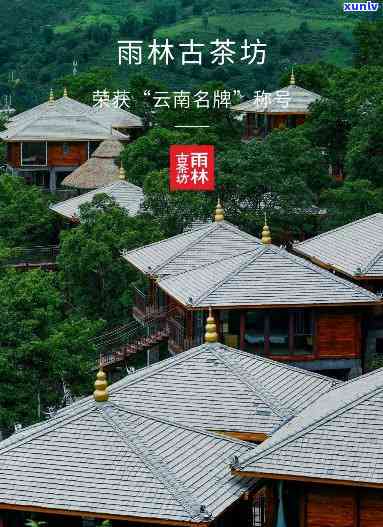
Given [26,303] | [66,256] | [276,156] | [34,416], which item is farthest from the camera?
[276,156]

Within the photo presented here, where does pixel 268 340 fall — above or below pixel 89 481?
below

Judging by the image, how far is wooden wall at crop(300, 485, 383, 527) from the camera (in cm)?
1959

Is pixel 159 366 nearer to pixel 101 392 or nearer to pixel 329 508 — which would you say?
pixel 101 392

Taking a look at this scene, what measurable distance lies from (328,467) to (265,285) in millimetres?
13459

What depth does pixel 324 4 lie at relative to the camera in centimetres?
11325

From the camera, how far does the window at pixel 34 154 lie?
62812mm

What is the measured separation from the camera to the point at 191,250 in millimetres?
36625

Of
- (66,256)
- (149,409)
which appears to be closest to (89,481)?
(149,409)

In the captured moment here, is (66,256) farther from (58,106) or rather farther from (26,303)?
(58,106)

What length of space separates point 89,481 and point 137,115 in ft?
171

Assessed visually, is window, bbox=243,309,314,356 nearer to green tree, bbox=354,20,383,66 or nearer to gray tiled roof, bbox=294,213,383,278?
gray tiled roof, bbox=294,213,383,278

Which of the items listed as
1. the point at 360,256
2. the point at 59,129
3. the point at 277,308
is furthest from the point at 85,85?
the point at 277,308

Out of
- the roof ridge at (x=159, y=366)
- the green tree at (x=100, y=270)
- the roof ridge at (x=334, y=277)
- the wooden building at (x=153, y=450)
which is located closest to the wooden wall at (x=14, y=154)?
the green tree at (x=100, y=270)

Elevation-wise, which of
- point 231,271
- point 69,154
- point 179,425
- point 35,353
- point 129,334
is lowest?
point 69,154
